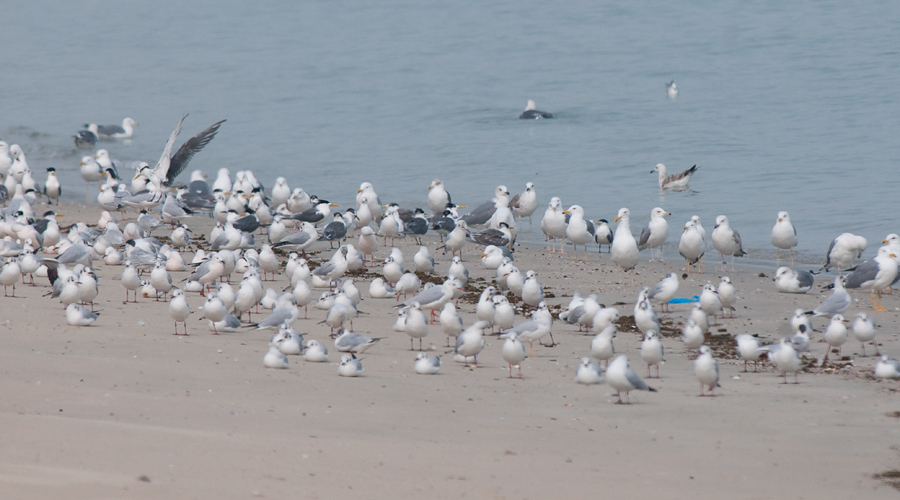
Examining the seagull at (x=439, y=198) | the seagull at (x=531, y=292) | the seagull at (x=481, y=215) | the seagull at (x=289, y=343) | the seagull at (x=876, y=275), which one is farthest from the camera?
the seagull at (x=439, y=198)

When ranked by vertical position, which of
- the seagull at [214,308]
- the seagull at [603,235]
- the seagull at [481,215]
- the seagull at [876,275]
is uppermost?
the seagull at [481,215]

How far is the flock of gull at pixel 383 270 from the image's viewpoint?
32.9 feet

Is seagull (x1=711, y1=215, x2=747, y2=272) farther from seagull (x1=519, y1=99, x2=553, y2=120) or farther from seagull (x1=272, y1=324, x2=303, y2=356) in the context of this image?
seagull (x1=519, y1=99, x2=553, y2=120)

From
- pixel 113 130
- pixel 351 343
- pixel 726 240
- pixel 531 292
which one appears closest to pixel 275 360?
pixel 351 343

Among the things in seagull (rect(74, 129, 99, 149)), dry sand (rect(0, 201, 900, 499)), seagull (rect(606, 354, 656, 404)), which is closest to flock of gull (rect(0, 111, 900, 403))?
seagull (rect(606, 354, 656, 404))

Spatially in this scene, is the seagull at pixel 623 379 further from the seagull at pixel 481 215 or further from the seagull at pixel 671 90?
the seagull at pixel 671 90

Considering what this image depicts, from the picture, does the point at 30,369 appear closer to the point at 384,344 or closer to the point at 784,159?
the point at 384,344

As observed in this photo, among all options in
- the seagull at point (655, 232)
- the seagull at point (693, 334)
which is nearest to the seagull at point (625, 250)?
the seagull at point (655, 232)

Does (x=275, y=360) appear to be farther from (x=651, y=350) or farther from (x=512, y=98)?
(x=512, y=98)

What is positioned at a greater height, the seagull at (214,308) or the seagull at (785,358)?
the seagull at (214,308)

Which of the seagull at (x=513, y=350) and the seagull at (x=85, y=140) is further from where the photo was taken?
the seagull at (x=85, y=140)

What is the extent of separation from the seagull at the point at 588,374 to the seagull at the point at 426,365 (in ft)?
4.01

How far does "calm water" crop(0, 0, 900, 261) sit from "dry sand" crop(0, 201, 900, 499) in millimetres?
8206

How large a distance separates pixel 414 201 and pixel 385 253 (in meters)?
5.47
